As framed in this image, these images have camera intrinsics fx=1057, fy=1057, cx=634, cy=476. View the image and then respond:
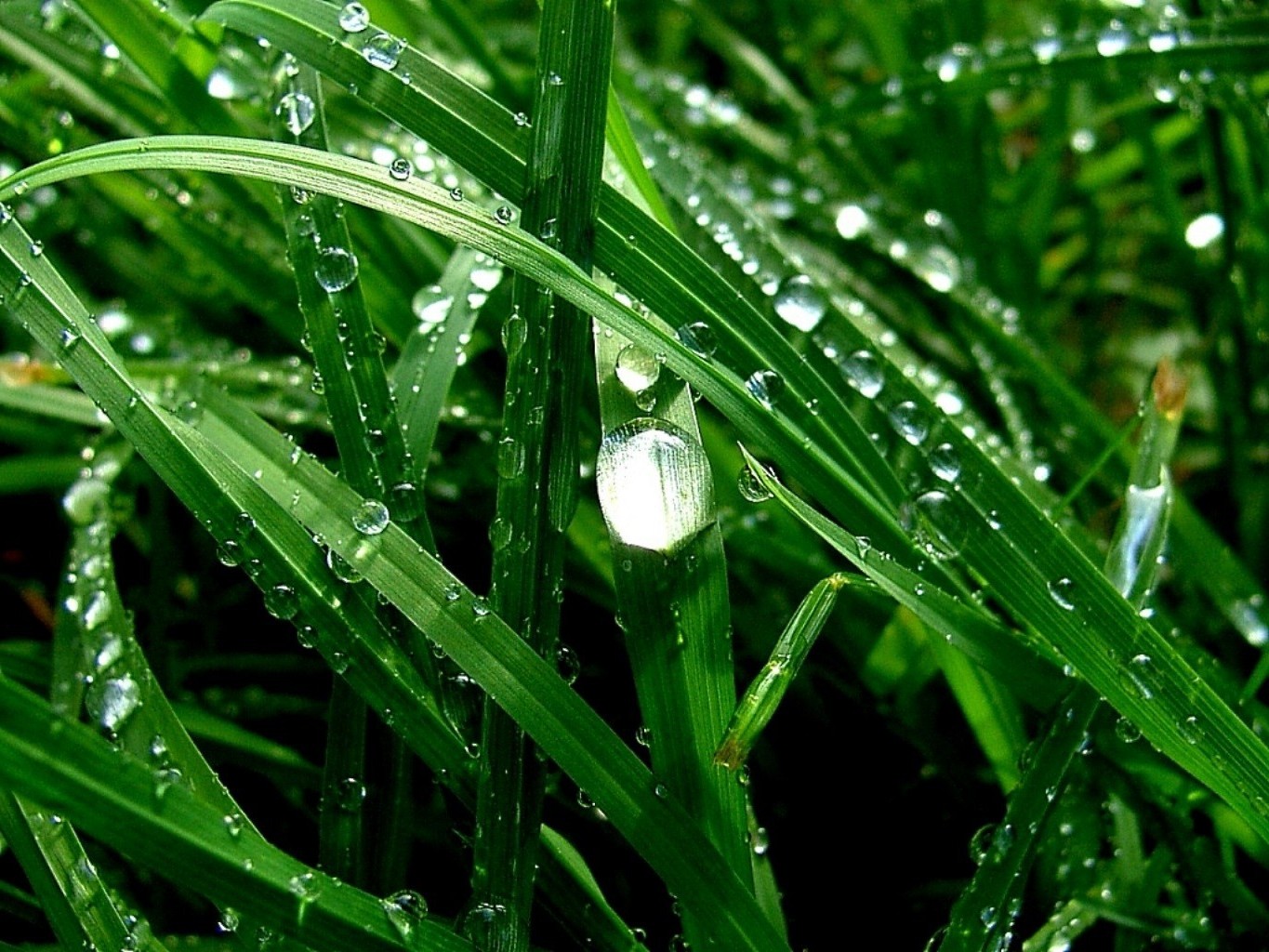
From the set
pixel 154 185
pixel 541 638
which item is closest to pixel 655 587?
pixel 541 638

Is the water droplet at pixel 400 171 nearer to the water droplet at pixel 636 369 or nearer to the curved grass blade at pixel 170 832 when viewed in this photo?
the water droplet at pixel 636 369

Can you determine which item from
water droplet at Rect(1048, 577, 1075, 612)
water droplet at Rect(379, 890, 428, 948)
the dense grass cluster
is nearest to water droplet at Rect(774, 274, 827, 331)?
the dense grass cluster

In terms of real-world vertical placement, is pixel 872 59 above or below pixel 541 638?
above

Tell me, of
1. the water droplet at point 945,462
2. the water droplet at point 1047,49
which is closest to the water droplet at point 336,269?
the water droplet at point 945,462

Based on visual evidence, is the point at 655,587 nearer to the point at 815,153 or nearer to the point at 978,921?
the point at 978,921

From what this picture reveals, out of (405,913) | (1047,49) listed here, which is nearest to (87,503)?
(405,913)

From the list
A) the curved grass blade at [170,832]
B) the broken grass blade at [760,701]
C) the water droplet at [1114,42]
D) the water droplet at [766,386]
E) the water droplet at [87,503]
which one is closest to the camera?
the curved grass blade at [170,832]

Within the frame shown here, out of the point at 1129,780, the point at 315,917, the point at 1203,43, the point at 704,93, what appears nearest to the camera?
the point at 315,917
